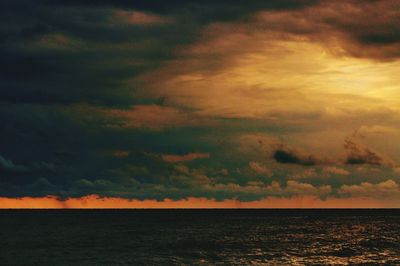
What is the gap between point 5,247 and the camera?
294 feet

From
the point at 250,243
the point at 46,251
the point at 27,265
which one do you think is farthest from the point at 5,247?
the point at 250,243

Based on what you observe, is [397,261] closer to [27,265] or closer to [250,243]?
[250,243]

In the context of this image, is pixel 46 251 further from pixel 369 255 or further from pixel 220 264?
pixel 369 255

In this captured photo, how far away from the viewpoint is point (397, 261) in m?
67.4

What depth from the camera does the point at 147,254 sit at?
77.2 metres

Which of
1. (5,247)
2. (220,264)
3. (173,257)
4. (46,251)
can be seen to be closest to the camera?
(220,264)

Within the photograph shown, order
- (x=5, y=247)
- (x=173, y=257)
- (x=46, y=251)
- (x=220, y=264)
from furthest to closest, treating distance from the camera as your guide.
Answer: (x=5, y=247)
(x=46, y=251)
(x=173, y=257)
(x=220, y=264)

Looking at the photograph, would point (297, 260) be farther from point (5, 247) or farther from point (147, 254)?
point (5, 247)

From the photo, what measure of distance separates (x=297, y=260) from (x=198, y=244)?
27.1 meters

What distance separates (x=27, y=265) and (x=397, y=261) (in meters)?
46.2

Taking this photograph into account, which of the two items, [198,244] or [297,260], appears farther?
[198,244]

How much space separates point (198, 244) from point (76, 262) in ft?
98.0

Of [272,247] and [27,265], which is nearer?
[27,265]

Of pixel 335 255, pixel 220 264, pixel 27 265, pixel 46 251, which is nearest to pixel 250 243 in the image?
pixel 335 255
